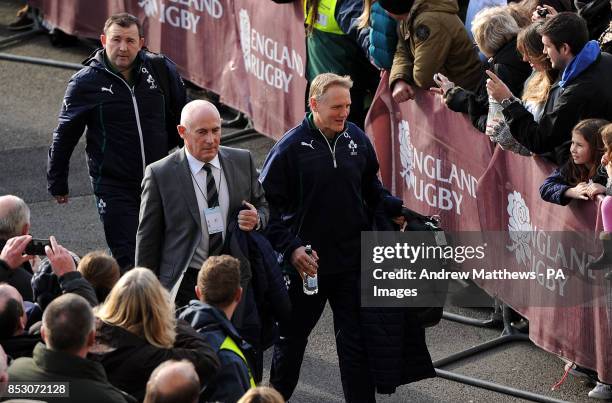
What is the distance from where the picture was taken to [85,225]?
12109 mm

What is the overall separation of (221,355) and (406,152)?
14.3ft

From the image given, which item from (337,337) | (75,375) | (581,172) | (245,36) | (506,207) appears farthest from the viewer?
(245,36)

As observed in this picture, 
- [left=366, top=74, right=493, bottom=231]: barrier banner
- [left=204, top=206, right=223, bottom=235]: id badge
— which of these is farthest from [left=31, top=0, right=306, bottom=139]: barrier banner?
[left=204, top=206, right=223, bottom=235]: id badge

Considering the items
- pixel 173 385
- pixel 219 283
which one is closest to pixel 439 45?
pixel 219 283

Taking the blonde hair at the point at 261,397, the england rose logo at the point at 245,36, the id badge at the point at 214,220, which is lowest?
the blonde hair at the point at 261,397

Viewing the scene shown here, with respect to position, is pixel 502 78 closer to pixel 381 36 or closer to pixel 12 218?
pixel 381 36

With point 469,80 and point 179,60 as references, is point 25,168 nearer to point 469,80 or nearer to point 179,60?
point 179,60

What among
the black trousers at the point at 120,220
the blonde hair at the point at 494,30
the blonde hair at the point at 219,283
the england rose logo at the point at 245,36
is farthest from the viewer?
the england rose logo at the point at 245,36

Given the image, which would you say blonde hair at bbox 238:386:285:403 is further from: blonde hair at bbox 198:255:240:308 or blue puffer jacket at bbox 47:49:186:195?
blue puffer jacket at bbox 47:49:186:195

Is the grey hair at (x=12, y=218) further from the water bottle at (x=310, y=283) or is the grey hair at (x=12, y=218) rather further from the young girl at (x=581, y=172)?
the young girl at (x=581, y=172)

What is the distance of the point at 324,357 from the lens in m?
9.59

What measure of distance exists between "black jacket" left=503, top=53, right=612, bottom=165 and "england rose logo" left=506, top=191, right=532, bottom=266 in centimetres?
54

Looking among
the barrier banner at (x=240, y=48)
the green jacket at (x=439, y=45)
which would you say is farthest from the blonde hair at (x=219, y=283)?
the barrier banner at (x=240, y=48)

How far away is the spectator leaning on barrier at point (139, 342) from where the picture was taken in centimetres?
632
